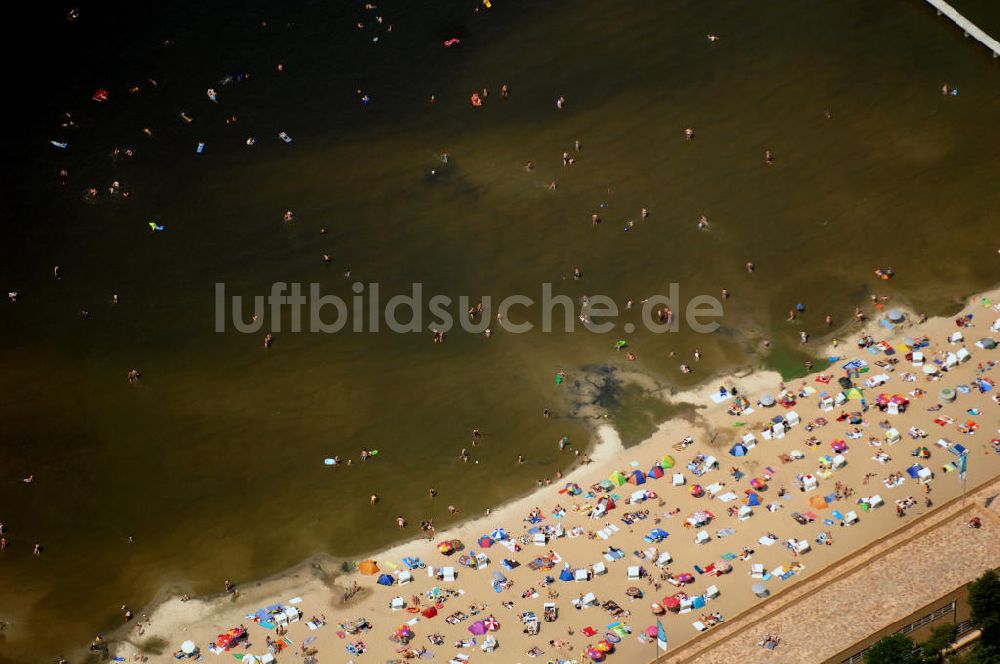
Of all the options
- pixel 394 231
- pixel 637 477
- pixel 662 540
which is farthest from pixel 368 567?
pixel 394 231

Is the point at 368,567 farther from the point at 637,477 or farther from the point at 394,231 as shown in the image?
the point at 394,231

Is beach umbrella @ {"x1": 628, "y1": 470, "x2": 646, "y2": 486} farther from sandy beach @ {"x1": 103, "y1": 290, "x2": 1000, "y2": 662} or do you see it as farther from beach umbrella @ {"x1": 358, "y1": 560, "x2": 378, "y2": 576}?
beach umbrella @ {"x1": 358, "y1": 560, "x2": 378, "y2": 576}

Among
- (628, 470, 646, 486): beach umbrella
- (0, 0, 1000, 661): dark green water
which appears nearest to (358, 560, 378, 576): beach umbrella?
(0, 0, 1000, 661): dark green water

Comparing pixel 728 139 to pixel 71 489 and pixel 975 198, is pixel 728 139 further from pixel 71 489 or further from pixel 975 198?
pixel 71 489

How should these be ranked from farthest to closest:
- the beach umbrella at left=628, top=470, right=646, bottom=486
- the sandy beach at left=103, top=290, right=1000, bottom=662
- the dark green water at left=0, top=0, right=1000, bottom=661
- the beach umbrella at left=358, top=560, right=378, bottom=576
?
the dark green water at left=0, top=0, right=1000, bottom=661, the beach umbrella at left=628, top=470, right=646, bottom=486, the beach umbrella at left=358, top=560, right=378, bottom=576, the sandy beach at left=103, top=290, right=1000, bottom=662

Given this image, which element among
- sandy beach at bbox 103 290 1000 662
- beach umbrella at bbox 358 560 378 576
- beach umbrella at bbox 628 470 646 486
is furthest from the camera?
beach umbrella at bbox 628 470 646 486

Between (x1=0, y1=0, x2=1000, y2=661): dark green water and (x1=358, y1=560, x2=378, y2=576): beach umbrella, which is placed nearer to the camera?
(x1=358, y1=560, x2=378, y2=576): beach umbrella

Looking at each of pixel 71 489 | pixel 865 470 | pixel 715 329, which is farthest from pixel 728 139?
pixel 71 489
